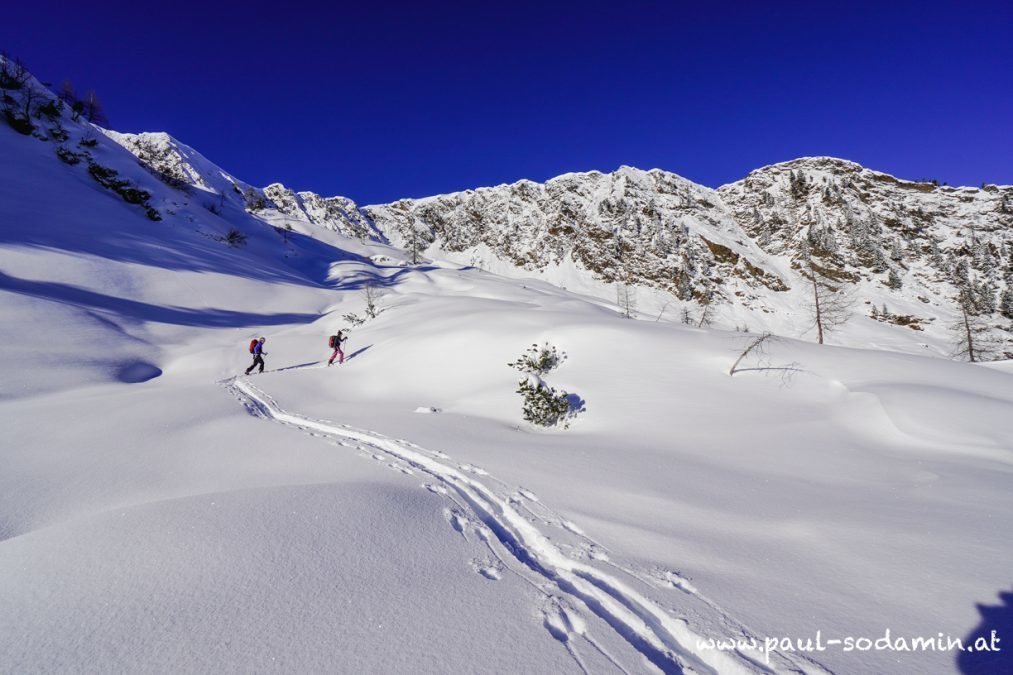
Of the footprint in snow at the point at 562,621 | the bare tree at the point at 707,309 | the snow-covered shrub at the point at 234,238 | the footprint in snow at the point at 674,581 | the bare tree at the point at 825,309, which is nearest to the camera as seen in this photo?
the footprint in snow at the point at 562,621

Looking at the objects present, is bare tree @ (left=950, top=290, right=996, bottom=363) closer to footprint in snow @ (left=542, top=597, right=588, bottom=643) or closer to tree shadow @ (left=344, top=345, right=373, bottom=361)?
tree shadow @ (left=344, top=345, right=373, bottom=361)

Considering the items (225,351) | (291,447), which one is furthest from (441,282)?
(291,447)

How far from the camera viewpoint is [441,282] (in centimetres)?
4584

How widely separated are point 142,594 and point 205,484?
122 inches

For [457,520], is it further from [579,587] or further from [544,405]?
[544,405]

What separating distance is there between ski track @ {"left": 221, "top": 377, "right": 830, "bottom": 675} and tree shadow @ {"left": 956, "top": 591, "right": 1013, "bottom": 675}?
0.93 meters

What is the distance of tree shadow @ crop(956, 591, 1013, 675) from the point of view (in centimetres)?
235

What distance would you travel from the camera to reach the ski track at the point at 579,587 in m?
2.40

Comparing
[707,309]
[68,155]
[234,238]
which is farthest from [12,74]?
[707,309]

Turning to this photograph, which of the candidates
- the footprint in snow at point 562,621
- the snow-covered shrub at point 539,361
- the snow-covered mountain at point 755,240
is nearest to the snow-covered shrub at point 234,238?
the snow-covered mountain at point 755,240

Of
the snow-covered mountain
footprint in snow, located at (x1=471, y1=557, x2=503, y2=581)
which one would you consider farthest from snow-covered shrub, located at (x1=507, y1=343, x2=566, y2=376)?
the snow-covered mountain

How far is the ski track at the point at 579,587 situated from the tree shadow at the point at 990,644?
3.04 feet

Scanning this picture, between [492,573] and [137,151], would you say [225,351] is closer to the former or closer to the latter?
[492,573]

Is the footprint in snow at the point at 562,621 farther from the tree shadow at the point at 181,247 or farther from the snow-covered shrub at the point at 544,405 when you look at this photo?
the tree shadow at the point at 181,247
